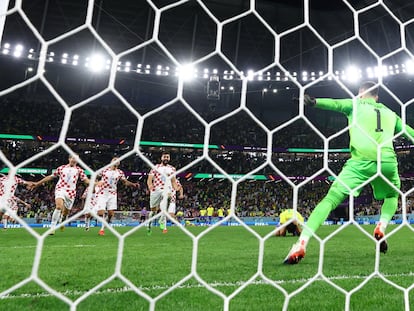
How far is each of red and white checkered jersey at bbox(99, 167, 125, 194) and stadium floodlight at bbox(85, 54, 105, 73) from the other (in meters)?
13.3

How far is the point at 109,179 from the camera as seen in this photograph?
6.75 meters

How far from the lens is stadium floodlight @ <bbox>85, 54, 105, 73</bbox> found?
18484 millimetres

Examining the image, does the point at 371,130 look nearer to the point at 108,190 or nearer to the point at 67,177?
the point at 67,177

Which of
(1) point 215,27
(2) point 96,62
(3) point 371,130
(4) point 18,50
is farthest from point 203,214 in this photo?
(3) point 371,130

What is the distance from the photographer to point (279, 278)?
7.09 ft

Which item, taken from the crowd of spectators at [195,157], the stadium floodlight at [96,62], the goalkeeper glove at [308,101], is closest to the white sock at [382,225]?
the goalkeeper glove at [308,101]

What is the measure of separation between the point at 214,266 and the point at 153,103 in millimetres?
20362

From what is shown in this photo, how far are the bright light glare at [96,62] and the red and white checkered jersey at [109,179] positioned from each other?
13.3m

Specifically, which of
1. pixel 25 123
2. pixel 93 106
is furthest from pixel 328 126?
pixel 25 123

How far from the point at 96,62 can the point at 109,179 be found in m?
13.8

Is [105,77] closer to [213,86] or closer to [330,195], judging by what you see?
[213,86]

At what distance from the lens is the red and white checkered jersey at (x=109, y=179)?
264 inches

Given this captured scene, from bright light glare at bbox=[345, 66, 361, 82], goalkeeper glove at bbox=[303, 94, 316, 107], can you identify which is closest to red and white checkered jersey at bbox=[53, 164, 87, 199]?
goalkeeper glove at bbox=[303, 94, 316, 107]

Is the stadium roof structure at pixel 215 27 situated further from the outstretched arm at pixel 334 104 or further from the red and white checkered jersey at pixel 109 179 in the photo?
the outstretched arm at pixel 334 104
